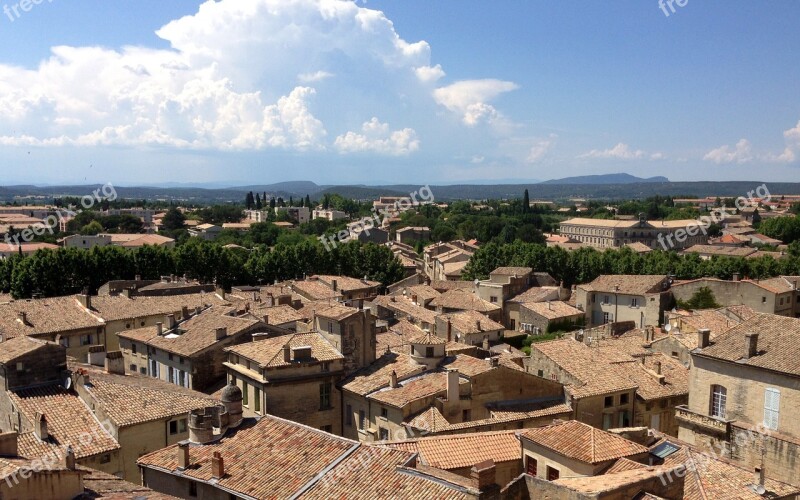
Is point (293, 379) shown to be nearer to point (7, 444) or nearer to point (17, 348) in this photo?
point (17, 348)

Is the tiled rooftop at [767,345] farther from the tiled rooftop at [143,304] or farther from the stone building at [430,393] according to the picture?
the tiled rooftop at [143,304]

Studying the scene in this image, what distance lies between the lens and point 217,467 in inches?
868

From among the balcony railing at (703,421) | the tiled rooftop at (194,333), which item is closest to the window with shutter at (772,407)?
the balcony railing at (703,421)

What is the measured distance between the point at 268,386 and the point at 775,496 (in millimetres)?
19988

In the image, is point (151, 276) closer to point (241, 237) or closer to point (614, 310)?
point (614, 310)

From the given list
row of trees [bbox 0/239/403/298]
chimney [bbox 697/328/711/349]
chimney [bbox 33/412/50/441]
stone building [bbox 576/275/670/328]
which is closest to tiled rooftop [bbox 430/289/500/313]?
stone building [bbox 576/275/670/328]

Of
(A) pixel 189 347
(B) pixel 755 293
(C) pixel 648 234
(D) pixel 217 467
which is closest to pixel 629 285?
(B) pixel 755 293

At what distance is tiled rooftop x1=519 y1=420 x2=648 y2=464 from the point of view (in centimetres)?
2234

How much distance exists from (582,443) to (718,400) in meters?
11.2

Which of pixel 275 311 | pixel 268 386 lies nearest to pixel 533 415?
pixel 268 386

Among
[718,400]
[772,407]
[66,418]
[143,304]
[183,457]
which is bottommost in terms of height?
[143,304]

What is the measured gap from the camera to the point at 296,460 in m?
22.1

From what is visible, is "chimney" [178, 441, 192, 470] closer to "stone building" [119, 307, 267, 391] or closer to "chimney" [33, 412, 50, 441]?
"chimney" [33, 412, 50, 441]

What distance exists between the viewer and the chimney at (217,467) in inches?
866
